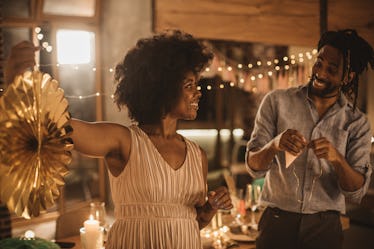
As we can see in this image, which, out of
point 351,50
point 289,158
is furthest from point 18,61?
point 351,50

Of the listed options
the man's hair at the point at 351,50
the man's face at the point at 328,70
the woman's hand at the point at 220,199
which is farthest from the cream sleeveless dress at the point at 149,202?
the man's hair at the point at 351,50

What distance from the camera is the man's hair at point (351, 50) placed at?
6.97ft

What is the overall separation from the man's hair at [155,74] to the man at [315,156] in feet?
2.09

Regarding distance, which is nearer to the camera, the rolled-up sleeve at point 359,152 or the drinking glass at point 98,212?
the rolled-up sleeve at point 359,152

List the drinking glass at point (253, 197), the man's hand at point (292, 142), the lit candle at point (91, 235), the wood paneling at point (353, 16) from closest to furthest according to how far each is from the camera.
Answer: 1. the man's hand at point (292, 142)
2. the lit candle at point (91, 235)
3. the drinking glass at point (253, 197)
4. the wood paneling at point (353, 16)

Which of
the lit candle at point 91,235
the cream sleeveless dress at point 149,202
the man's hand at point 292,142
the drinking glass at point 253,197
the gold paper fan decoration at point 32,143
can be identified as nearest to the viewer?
the gold paper fan decoration at point 32,143

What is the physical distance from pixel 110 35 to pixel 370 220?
12.2ft

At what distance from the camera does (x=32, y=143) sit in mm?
1227

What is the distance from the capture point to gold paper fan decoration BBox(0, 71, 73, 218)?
116cm

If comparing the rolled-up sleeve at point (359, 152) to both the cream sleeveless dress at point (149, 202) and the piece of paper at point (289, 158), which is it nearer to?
the piece of paper at point (289, 158)

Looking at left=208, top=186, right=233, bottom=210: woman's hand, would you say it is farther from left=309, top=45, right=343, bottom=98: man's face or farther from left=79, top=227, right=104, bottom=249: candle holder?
left=309, top=45, right=343, bottom=98: man's face

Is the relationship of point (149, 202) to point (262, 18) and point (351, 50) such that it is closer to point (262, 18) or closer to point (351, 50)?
point (351, 50)

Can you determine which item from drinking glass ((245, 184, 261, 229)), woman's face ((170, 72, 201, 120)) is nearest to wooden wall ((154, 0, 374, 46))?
drinking glass ((245, 184, 261, 229))

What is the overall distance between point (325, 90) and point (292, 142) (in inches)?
16.4
